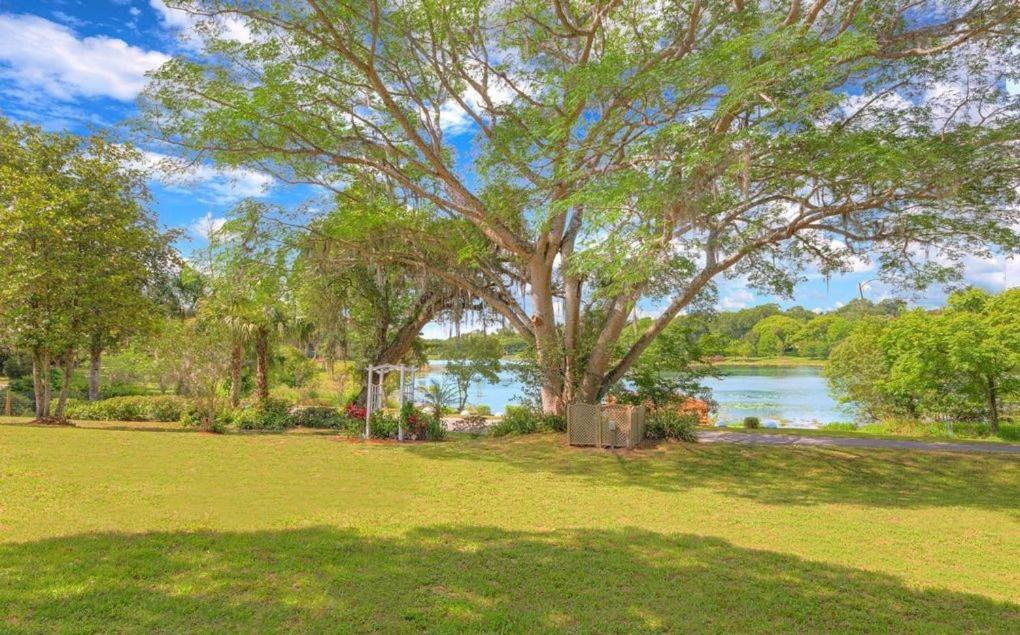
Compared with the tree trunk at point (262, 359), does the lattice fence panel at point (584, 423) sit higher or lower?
lower

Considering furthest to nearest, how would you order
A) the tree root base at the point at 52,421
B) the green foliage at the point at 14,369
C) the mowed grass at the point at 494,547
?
the green foliage at the point at 14,369, the tree root base at the point at 52,421, the mowed grass at the point at 494,547

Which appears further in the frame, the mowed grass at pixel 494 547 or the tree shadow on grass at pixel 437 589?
the mowed grass at pixel 494 547

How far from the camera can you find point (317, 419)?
18547 millimetres

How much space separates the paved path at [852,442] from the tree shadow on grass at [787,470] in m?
1.02

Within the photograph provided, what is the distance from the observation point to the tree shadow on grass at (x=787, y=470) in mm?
8930

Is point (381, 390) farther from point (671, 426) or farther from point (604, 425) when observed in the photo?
point (671, 426)

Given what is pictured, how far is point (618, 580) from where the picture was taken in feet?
15.1

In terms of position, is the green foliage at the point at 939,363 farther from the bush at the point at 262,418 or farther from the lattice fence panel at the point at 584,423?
the bush at the point at 262,418

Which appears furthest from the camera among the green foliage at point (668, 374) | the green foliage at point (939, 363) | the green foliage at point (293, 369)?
the green foliage at point (293, 369)

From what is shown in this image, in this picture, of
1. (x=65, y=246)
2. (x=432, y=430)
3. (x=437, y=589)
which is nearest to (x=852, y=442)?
(x=432, y=430)

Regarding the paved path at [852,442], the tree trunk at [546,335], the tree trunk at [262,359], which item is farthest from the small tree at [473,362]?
the paved path at [852,442]

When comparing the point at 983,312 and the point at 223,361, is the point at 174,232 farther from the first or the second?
the point at 983,312

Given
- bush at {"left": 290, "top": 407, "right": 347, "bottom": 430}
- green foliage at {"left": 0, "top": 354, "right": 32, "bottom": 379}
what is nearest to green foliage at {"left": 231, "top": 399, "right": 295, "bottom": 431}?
bush at {"left": 290, "top": 407, "right": 347, "bottom": 430}

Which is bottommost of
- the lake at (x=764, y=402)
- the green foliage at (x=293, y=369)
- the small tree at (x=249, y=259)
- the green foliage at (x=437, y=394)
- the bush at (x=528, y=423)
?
the lake at (x=764, y=402)
